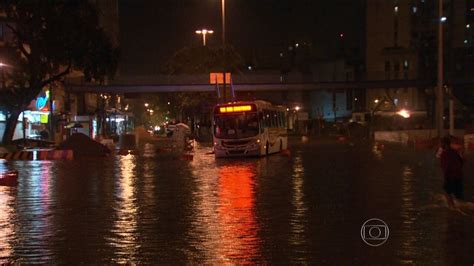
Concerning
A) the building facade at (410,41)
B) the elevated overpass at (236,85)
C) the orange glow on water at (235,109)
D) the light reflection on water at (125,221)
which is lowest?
the light reflection on water at (125,221)

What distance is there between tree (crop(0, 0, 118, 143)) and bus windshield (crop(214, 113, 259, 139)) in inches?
631

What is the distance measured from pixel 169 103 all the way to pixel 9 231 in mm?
71034

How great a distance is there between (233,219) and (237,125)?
2055cm

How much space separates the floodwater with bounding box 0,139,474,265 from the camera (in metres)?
9.14

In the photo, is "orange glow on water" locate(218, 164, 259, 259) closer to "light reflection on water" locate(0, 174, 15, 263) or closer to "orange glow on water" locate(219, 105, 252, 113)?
"light reflection on water" locate(0, 174, 15, 263)

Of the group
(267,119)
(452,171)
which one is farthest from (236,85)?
(452,171)

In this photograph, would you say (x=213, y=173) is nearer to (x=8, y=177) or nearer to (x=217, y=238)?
(x=8, y=177)

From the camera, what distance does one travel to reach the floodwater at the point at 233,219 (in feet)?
30.0

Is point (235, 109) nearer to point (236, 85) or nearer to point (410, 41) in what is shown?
point (236, 85)

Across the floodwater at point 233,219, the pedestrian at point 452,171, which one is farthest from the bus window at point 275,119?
the pedestrian at point 452,171

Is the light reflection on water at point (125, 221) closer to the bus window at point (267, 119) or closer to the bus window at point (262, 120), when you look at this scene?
the bus window at point (262, 120)

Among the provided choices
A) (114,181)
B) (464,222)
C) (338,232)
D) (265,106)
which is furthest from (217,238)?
(265,106)

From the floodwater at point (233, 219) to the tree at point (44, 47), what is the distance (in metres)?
23.2

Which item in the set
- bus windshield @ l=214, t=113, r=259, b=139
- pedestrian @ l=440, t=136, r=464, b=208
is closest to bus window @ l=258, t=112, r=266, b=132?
bus windshield @ l=214, t=113, r=259, b=139
